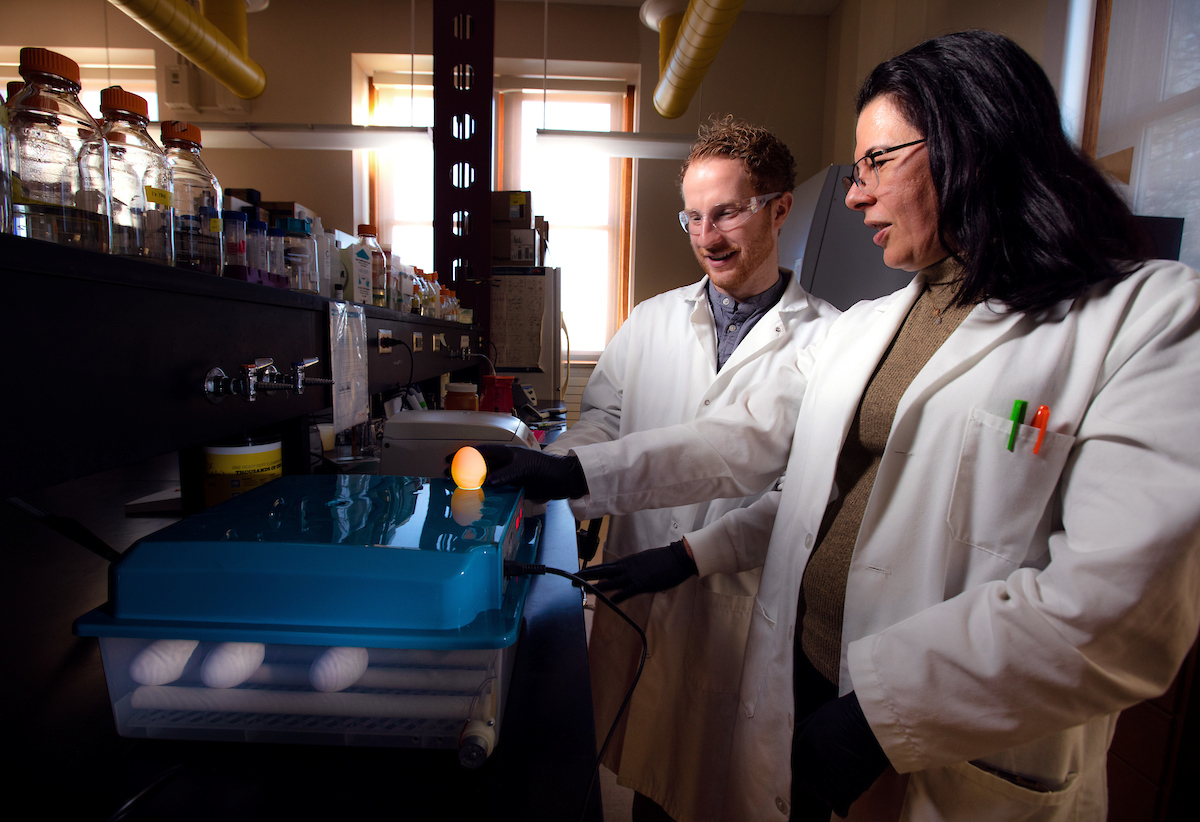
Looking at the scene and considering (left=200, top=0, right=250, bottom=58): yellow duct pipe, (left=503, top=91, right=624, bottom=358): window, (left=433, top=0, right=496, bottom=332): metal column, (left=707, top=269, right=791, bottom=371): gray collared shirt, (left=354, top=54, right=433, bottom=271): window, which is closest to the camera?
(left=707, top=269, right=791, bottom=371): gray collared shirt

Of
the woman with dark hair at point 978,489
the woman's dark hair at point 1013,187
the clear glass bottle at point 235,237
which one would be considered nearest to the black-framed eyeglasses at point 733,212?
the woman with dark hair at point 978,489

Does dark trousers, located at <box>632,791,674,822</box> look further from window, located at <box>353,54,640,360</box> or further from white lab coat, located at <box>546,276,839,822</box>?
window, located at <box>353,54,640,360</box>

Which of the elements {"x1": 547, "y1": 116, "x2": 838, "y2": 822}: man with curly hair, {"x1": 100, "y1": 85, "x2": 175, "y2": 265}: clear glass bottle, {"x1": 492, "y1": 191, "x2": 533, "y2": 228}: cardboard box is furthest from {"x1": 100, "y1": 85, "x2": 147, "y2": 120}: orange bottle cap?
{"x1": 492, "y1": 191, "x2": 533, "y2": 228}: cardboard box

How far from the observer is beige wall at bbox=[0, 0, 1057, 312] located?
14.7 ft

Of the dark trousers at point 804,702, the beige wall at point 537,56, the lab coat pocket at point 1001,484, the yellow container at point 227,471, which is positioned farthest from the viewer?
the beige wall at point 537,56

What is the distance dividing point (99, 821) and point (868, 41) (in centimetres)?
504

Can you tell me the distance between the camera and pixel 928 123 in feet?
2.59

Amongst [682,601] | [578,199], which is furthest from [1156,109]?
[578,199]

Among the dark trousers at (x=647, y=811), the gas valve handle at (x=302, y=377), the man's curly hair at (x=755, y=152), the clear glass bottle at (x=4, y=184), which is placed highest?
the man's curly hair at (x=755, y=152)

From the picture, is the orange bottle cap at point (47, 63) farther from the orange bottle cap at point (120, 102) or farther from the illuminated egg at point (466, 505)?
the illuminated egg at point (466, 505)

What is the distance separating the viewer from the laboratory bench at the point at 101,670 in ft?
1.46

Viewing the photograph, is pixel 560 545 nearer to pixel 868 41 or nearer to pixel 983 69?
pixel 983 69

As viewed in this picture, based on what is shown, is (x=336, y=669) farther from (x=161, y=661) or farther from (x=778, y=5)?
(x=778, y=5)

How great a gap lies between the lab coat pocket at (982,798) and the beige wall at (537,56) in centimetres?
445
